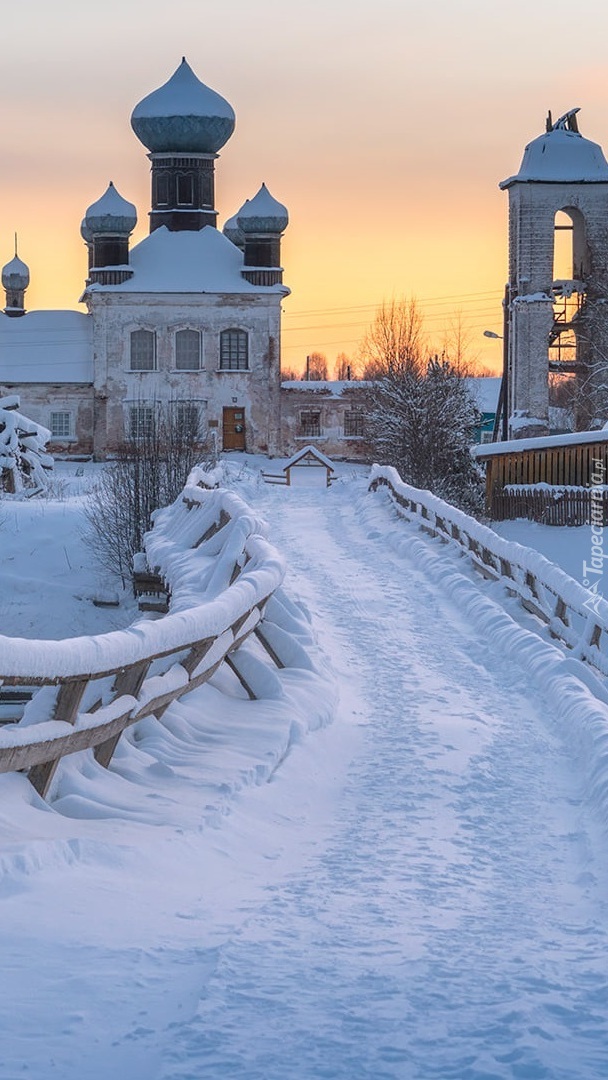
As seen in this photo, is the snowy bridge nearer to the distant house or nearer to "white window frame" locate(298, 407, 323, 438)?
"white window frame" locate(298, 407, 323, 438)

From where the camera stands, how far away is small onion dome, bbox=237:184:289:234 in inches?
2406

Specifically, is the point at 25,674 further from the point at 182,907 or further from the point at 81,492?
the point at 81,492

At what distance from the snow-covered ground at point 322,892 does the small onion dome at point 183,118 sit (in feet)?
169

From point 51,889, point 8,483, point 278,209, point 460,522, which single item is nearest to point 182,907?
point 51,889

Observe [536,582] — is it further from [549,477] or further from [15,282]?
[15,282]

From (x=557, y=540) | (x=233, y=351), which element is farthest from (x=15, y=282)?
(x=557, y=540)

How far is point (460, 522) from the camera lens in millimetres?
21031

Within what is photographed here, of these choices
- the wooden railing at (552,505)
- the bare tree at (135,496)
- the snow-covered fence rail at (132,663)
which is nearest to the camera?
the snow-covered fence rail at (132,663)

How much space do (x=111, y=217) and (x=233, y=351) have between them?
6.83m

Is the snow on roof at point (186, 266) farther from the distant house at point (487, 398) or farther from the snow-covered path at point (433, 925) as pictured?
the snow-covered path at point (433, 925)

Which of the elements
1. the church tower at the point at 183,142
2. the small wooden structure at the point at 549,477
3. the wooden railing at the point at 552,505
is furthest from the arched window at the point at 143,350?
the wooden railing at the point at 552,505

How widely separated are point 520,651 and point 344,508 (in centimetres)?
1802

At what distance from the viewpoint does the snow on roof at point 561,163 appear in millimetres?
50094

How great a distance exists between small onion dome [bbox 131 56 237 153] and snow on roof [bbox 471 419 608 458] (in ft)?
100
